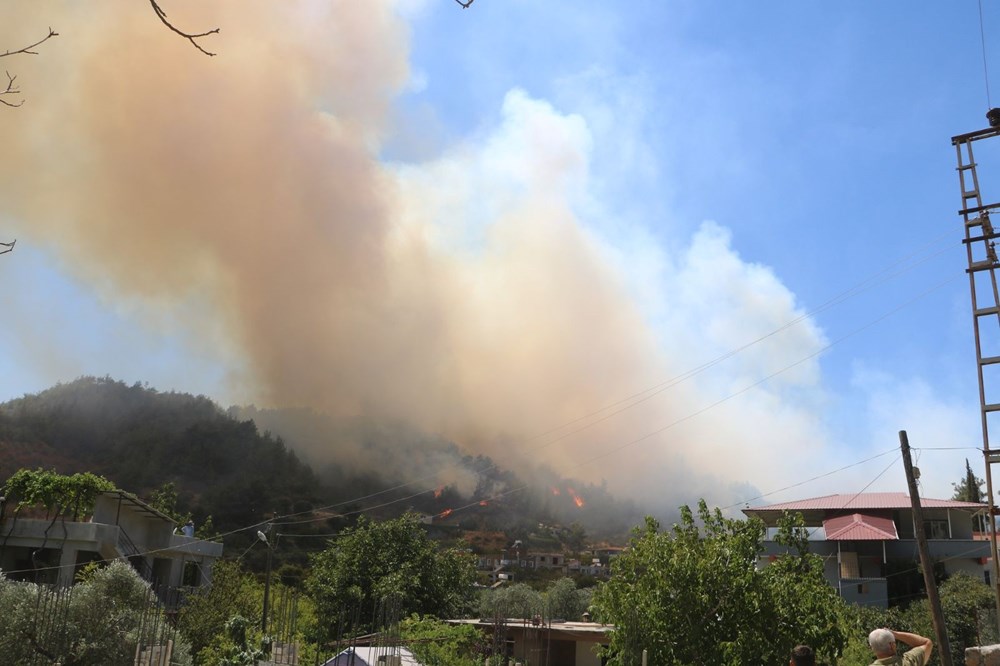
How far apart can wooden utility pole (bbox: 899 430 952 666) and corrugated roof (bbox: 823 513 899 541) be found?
2243 centimetres

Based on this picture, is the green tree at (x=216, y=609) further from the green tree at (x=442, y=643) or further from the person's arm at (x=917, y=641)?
the person's arm at (x=917, y=641)

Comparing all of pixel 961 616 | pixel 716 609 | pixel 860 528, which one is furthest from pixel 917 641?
pixel 860 528

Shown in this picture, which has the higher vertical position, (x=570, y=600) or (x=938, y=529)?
(x=938, y=529)

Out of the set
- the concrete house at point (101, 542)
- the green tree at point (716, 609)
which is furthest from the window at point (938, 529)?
the concrete house at point (101, 542)

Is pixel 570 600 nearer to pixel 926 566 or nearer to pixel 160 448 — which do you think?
pixel 926 566

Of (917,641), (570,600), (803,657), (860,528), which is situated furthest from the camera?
(570,600)

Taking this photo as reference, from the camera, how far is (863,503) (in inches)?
1551

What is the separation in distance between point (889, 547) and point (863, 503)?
424 centimetres

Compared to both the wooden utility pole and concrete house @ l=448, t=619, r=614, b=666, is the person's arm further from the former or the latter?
concrete house @ l=448, t=619, r=614, b=666

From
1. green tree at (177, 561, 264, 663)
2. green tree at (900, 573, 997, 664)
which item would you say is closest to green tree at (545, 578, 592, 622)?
green tree at (177, 561, 264, 663)

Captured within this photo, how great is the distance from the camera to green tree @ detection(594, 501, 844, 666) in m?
12.6

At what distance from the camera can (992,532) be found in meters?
16.0

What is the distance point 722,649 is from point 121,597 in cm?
1398

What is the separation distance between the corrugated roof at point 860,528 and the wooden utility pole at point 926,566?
22427 millimetres
